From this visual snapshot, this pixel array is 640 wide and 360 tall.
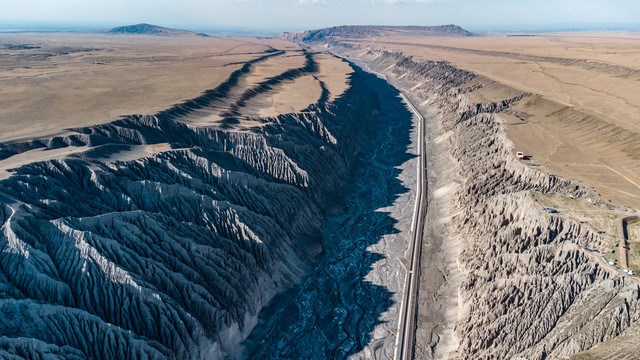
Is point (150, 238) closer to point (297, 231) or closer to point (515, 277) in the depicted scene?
point (297, 231)

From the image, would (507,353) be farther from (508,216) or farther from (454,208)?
(454,208)

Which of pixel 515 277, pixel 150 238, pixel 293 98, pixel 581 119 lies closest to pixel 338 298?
pixel 515 277

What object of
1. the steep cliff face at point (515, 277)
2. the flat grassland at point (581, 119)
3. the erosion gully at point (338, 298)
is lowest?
the erosion gully at point (338, 298)

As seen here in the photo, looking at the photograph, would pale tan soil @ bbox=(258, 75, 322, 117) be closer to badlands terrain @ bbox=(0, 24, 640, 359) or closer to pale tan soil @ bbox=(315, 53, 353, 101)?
badlands terrain @ bbox=(0, 24, 640, 359)

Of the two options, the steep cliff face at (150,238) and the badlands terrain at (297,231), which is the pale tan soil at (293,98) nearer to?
the badlands terrain at (297,231)

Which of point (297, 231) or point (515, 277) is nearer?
point (515, 277)

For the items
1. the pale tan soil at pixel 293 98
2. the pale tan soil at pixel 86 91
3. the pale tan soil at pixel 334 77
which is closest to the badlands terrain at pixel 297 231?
the pale tan soil at pixel 86 91

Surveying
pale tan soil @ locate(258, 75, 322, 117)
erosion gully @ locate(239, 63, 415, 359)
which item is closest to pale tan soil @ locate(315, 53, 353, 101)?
pale tan soil @ locate(258, 75, 322, 117)
